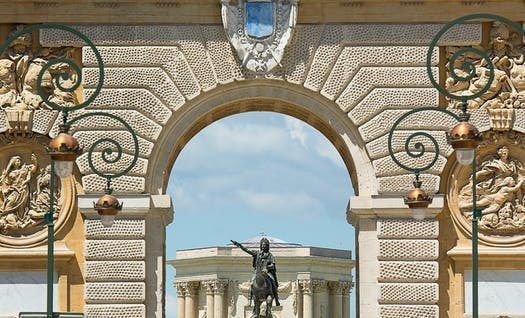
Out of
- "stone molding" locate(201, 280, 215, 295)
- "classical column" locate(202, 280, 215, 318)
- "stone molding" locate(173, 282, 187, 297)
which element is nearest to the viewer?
Result: "classical column" locate(202, 280, 215, 318)

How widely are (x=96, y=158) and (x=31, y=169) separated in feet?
3.69

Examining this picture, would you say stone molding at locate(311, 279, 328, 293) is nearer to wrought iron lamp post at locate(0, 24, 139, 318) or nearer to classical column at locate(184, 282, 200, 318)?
classical column at locate(184, 282, 200, 318)

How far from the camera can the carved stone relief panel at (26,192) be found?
3278 centimetres

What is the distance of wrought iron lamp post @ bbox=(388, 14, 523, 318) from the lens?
2540 centimetres

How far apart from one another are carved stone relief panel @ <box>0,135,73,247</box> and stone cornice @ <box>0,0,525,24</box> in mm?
2105

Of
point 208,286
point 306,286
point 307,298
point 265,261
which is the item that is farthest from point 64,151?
point 306,286

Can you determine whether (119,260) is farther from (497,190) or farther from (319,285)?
(319,285)

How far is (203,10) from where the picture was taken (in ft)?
108

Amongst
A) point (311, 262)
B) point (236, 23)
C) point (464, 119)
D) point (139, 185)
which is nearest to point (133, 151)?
point (139, 185)

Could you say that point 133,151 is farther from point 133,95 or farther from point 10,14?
point 10,14

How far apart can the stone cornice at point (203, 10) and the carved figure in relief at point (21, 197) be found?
8.00 feet

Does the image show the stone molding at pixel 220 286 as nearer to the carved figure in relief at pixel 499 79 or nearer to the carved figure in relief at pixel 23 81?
the carved figure in relief at pixel 23 81

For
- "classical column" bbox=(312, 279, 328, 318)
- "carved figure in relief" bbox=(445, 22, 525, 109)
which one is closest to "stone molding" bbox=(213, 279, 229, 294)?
"classical column" bbox=(312, 279, 328, 318)

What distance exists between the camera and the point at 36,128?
32.7 m
